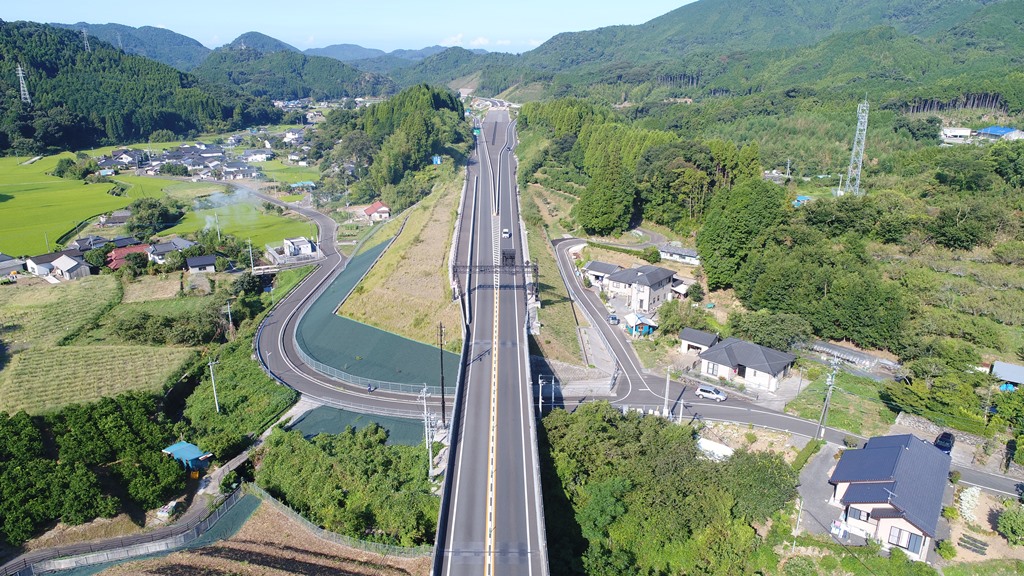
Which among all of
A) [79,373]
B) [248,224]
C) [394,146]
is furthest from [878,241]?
[248,224]

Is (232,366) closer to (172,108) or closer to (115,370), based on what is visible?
(115,370)

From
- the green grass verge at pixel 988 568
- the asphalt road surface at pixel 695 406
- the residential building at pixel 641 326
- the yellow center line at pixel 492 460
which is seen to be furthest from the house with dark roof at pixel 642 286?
the green grass verge at pixel 988 568

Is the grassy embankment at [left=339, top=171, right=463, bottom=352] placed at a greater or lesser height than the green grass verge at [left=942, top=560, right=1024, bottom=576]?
greater

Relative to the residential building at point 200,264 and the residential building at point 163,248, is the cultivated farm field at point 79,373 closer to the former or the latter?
the residential building at point 200,264

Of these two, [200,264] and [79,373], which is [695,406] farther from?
[200,264]

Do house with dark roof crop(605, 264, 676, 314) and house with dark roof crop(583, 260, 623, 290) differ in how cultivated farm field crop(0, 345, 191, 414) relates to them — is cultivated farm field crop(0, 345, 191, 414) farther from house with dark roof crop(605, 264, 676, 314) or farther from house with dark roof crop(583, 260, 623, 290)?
house with dark roof crop(605, 264, 676, 314)

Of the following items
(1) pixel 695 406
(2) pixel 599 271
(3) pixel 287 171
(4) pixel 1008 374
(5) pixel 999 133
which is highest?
(5) pixel 999 133

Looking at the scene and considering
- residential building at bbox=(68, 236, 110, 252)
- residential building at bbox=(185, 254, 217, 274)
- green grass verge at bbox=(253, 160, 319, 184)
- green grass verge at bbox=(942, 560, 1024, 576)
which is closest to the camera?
green grass verge at bbox=(942, 560, 1024, 576)

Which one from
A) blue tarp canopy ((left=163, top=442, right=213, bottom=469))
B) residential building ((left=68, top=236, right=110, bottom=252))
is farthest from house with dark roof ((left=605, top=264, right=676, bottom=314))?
residential building ((left=68, top=236, right=110, bottom=252))
